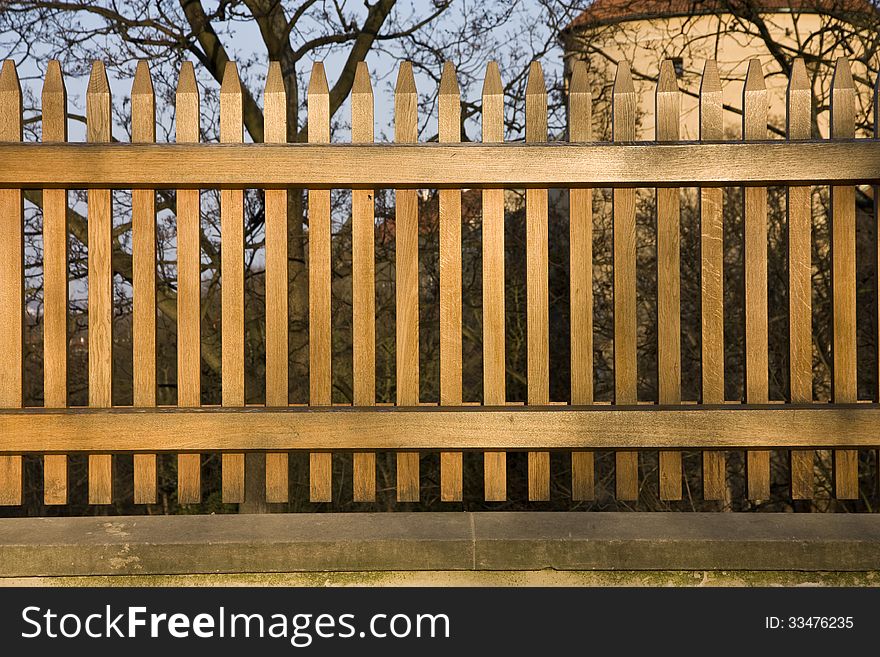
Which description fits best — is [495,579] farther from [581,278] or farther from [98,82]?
[98,82]

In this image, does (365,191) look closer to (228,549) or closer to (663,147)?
(663,147)

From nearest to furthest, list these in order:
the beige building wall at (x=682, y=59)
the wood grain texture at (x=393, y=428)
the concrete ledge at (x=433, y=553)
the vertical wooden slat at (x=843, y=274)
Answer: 1. the concrete ledge at (x=433, y=553)
2. the wood grain texture at (x=393, y=428)
3. the vertical wooden slat at (x=843, y=274)
4. the beige building wall at (x=682, y=59)

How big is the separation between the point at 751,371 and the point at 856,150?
829 mm

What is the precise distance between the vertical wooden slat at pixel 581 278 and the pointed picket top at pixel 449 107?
0.40 metres

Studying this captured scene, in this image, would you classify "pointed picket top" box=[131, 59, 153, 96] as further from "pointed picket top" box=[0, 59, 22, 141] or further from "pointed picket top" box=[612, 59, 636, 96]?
"pointed picket top" box=[612, 59, 636, 96]

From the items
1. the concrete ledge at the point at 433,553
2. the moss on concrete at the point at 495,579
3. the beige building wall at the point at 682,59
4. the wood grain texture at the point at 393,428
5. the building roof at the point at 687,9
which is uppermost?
the building roof at the point at 687,9

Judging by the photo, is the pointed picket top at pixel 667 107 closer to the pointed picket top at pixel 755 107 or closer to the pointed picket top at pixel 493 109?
the pointed picket top at pixel 755 107

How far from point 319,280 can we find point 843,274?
5.99ft

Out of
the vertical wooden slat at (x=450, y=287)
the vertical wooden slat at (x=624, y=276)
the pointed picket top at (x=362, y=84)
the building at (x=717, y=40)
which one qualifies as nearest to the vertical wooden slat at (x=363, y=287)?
the pointed picket top at (x=362, y=84)

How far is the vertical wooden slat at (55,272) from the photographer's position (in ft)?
10.2

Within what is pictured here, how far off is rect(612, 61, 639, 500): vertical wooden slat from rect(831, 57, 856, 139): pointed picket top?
0.72 m

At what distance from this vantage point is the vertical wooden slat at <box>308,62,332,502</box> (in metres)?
3.11

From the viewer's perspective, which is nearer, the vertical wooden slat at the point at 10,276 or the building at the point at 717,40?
the vertical wooden slat at the point at 10,276

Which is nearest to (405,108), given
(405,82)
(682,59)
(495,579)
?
(405,82)
